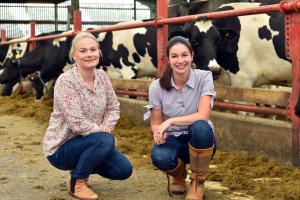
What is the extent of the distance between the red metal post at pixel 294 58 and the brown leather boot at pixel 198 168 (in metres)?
1.16

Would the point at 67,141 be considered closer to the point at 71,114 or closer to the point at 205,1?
the point at 71,114

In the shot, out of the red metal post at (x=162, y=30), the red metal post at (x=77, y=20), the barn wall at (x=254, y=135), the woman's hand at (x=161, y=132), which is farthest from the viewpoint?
the red metal post at (x=77, y=20)

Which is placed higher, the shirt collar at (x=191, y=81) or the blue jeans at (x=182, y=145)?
the shirt collar at (x=191, y=81)

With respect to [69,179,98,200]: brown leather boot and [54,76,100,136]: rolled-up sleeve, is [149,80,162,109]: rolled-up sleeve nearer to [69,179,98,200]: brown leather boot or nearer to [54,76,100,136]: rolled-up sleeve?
[54,76,100,136]: rolled-up sleeve

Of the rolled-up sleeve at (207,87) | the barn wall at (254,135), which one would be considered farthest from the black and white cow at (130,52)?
the rolled-up sleeve at (207,87)

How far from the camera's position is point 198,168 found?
3.26m

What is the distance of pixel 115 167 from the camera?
3.48 m

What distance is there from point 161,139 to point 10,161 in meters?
1.83

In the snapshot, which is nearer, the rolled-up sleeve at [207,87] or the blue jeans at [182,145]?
the blue jeans at [182,145]

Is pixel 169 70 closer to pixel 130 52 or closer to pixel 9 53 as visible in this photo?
pixel 130 52

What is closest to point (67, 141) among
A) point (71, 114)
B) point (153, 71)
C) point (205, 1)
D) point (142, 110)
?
point (71, 114)

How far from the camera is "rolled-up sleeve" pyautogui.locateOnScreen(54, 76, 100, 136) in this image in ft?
10.9

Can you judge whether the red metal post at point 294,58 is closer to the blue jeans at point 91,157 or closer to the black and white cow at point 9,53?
the blue jeans at point 91,157

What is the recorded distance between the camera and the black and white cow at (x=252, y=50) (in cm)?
632
